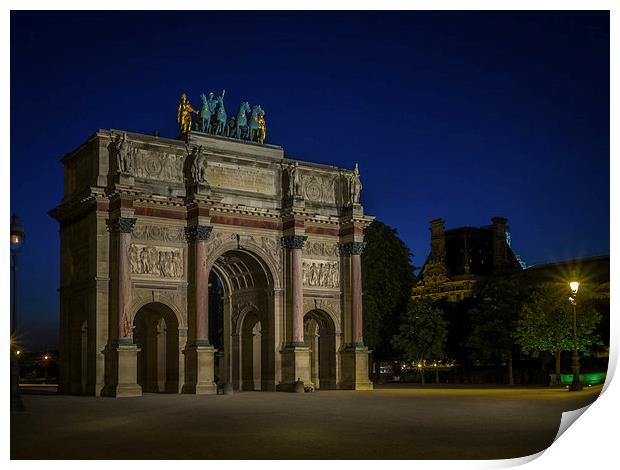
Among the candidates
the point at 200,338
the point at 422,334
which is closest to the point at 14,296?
the point at 200,338

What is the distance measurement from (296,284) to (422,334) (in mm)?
14410

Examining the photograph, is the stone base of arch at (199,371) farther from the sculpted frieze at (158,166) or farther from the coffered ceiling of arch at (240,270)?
the sculpted frieze at (158,166)

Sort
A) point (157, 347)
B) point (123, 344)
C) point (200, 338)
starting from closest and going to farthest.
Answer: point (123, 344), point (200, 338), point (157, 347)

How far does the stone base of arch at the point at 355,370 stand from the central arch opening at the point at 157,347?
363 inches

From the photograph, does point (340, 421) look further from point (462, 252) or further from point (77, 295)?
point (462, 252)

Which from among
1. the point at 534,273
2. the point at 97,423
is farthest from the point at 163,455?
the point at 534,273

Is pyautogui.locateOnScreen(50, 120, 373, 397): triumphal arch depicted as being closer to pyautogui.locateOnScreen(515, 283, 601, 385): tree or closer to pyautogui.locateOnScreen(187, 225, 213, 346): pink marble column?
pyautogui.locateOnScreen(187, 225, 213, 346): pink marble column

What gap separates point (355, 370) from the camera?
4662cm

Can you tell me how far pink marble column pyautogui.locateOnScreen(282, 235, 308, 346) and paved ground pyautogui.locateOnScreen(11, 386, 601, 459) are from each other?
14771 mm

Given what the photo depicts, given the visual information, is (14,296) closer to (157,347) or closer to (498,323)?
(157,347)

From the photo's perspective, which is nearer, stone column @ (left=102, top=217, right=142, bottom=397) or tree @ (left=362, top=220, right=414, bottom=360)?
stone column @ (left=102, top=217, right=142, bottom=397)

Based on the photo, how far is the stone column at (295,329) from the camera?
1746 inches

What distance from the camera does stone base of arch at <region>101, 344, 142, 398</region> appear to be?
3841 cm

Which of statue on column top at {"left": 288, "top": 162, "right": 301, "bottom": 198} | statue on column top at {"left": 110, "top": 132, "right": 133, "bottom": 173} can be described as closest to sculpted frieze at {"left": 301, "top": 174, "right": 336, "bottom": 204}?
statue on column top at {"left": 288, "top": 162, "right": 301, "bottom": 198}
